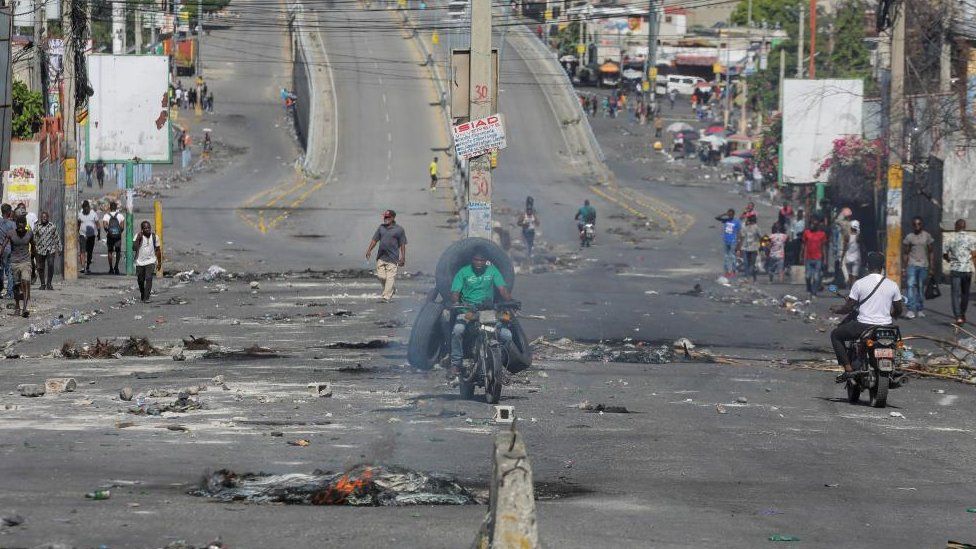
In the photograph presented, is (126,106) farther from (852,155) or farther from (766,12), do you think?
(766,12)

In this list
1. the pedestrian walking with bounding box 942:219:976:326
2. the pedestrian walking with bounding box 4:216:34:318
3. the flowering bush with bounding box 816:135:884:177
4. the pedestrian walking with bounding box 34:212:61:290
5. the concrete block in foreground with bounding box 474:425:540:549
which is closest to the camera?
the concrete block in foreground with bounding box 474:425:540:549

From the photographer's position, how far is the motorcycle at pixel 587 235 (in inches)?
1827

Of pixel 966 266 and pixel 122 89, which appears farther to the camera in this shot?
pixel 122 89

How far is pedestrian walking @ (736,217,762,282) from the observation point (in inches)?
1419

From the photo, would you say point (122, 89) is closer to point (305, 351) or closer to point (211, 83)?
point (305, 351)

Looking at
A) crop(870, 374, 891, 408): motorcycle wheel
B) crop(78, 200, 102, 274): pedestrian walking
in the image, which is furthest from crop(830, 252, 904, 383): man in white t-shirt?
crop(78, 200, 102, 274): pedestrian walking

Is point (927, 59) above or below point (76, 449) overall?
above

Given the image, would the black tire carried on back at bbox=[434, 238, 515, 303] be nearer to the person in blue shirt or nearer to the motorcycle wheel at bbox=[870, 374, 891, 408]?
the motorcycle wheel at bbox=[870, 374, 891, 408]

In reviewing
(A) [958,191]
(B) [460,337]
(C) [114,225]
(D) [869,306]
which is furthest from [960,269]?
(C) [114,225]

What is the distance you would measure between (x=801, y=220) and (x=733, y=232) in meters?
2.63

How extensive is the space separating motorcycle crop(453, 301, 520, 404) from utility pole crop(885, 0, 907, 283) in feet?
43.6

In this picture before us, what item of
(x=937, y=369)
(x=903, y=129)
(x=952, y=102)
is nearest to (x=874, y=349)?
(x=937, y=369)

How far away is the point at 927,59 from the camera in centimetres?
4038

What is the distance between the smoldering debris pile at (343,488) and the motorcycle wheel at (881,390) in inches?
273
